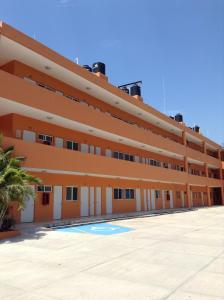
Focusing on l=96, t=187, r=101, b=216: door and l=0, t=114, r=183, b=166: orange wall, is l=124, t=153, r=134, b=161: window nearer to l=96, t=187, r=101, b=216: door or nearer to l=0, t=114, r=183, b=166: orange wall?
l=0, t=114, r=183, b=166: orange wall

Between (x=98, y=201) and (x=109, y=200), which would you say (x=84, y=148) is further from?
(x=109, y=200)

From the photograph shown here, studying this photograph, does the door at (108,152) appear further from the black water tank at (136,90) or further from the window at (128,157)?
the black water tank at (136,90)

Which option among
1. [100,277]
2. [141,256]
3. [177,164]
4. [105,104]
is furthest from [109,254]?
[177,164]

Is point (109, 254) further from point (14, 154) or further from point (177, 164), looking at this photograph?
point (177, 164)

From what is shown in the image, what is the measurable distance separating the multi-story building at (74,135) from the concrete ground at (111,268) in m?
7.28

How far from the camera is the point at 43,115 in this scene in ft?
65.3

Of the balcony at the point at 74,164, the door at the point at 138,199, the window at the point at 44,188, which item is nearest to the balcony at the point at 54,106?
the balcony at the point at 74,164

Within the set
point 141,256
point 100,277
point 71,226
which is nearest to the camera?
point 100,277

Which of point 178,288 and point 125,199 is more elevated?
point 125,199

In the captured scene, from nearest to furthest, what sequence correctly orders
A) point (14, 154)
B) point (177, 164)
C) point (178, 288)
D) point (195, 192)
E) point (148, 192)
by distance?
point (178, 288), point (14, 154), point (148, 192), point (177, 164), point (195, 192)

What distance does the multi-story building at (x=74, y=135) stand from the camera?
1838cm

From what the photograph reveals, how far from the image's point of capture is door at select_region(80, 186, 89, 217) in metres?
24.2

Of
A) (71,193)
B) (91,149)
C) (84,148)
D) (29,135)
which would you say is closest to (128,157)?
(91,149)

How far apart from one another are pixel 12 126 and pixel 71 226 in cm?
702
